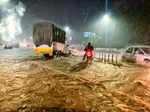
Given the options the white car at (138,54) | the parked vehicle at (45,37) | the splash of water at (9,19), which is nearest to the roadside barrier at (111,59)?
the white car at (138,54)

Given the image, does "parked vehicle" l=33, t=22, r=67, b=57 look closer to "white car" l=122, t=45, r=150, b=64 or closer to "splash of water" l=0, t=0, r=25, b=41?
"white car" l=122, t=45, r=150, b=64

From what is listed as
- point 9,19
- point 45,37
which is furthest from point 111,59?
point 9,19

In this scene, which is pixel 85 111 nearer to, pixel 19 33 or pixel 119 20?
pixel 119 20

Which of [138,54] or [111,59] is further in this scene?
[111,59]

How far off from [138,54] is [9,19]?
218 feet

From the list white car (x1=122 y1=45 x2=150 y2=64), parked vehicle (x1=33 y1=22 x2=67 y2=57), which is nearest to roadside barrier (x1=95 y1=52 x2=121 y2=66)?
white car (x1=122 y1=45 x2=150 y2=64)

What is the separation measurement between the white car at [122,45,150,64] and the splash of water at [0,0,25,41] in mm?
59390

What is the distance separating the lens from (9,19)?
54.8 m

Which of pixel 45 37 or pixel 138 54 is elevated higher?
pixel 45 37

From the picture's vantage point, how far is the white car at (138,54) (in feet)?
27.9

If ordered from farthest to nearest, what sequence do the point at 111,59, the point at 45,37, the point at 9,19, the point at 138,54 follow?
the point at 9,19 < the point at 111,59 < the point at 45,37 < the point at 138,54

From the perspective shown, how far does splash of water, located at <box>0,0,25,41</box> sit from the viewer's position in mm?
50591

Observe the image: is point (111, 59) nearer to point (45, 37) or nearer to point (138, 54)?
point (138, 54)

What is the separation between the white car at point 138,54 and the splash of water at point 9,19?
5939cm
